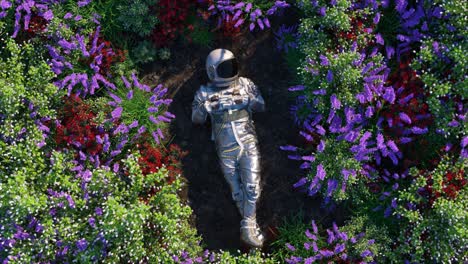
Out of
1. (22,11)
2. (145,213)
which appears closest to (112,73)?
(22,11)

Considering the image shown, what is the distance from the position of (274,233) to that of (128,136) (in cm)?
317

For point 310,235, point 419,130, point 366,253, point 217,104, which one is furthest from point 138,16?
point 366,253

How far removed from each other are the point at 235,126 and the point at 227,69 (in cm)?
100

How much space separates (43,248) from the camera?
8891 millimetres

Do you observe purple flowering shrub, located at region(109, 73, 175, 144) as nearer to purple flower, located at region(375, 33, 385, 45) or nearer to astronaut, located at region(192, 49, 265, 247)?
astronaut, located at region(192, 49, 265, 247)

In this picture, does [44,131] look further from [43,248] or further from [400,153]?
[400,153]

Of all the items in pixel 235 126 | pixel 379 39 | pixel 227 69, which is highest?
pixel 379 39

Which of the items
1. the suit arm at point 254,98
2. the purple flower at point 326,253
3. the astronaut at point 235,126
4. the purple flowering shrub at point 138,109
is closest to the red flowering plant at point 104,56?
the purple flowering shrub at point 138,109

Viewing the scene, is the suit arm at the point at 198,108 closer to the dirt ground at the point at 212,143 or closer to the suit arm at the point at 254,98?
the dirt ground at the point at 212,143

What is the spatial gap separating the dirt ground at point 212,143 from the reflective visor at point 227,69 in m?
0.77

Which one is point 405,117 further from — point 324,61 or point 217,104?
point 217,104

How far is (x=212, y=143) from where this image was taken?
10.2m

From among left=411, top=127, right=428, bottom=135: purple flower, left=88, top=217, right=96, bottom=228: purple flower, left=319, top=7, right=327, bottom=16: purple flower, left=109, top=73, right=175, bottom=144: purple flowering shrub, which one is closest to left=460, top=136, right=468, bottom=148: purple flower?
left=411, top=127, right=428, bottom=135: purple flower

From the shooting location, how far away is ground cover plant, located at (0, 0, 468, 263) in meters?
8.84
